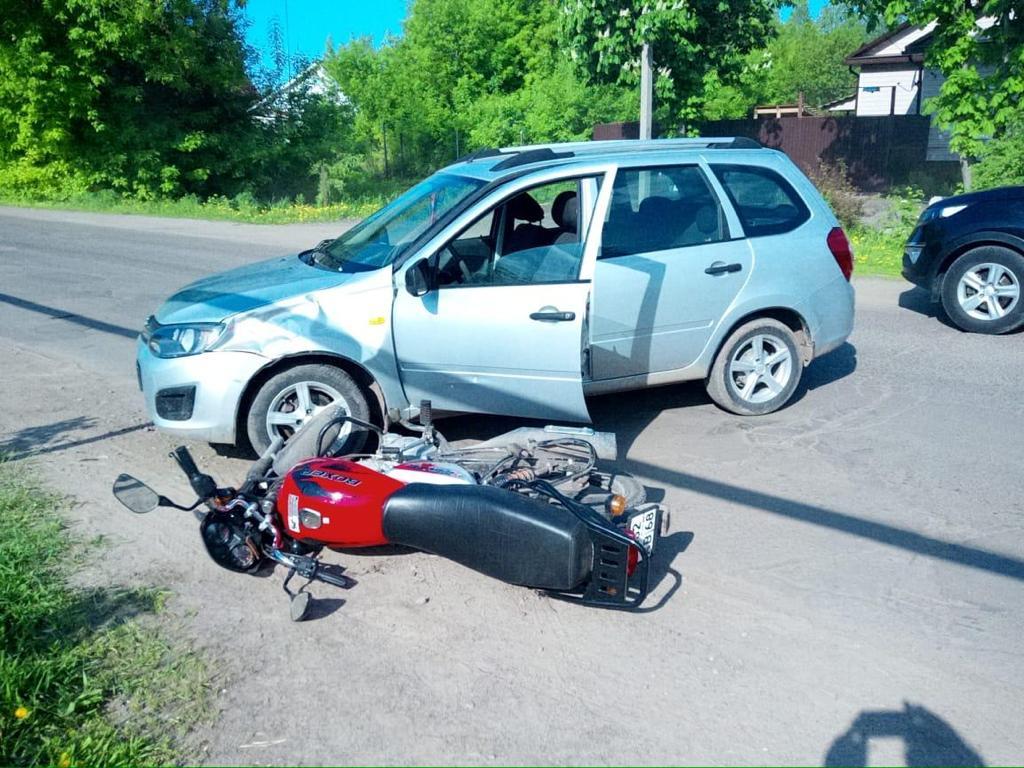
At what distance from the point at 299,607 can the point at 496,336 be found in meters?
2.17

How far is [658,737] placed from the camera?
3426mm

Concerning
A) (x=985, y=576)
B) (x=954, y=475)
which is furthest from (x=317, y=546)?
(x=954, y=475)

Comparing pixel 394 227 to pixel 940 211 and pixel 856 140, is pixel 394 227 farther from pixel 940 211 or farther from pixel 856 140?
pixel 856 140

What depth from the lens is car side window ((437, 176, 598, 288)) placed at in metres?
Answer: 5.89

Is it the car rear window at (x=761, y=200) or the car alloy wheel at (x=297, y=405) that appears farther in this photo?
the car rear window at (x=761, y=200)

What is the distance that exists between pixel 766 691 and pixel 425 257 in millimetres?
3178

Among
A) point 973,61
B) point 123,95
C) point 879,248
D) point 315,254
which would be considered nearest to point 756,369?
point 315,254

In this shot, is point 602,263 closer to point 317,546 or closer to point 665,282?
point 665,282

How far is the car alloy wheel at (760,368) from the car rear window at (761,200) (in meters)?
0.77

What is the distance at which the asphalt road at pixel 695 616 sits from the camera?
345cm

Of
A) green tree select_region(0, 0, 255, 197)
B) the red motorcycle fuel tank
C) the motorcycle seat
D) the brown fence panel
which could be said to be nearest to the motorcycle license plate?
the motorcycle seat

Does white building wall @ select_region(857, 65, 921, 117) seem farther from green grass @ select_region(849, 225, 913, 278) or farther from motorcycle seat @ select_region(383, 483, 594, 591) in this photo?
motorcycle seat @ select_region(383, 483, 594, 591)

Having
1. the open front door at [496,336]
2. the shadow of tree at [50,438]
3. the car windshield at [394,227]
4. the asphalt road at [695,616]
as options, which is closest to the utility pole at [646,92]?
the asphalt road at [695,616]

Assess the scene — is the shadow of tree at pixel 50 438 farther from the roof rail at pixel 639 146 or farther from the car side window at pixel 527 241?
the roof rail at pixel 639 146
